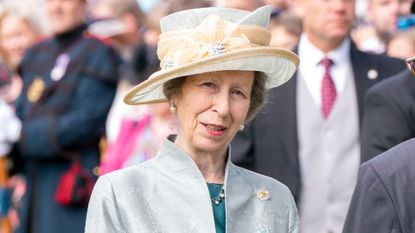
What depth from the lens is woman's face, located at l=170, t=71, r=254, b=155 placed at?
5.15m

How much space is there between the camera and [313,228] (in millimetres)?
7535

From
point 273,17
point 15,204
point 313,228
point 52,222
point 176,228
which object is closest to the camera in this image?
point 176,228

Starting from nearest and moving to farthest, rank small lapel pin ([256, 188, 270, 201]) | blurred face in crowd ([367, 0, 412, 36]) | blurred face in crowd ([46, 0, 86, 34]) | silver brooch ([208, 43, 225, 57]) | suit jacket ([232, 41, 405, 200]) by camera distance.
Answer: silver brooch ([208, 43, 225, 57])
small lapel pin ([256, 188, 270, 201])
suit jacket ([232, 41, 405, 200])
blurred face in crowd ([46, 0, 86, 34])
blurred face in crowd ([367, 0, 412, 36])

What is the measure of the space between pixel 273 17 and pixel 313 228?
2.99 metres

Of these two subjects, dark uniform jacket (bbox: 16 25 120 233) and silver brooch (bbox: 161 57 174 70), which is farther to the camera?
dark uniform jacket (bbox: 16 25 120 233)

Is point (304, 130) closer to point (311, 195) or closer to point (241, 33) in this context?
point (311, 195)

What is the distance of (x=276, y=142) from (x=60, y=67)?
7.64 feet

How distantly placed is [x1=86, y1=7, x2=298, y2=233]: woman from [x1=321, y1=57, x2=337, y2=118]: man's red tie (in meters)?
2.51

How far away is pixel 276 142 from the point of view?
768cm

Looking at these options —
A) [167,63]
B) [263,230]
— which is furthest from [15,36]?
[263,230]

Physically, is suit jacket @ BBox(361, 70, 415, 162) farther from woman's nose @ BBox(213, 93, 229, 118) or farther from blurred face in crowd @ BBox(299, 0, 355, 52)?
woman's nose @ BBox(213, 93, 229, 118)

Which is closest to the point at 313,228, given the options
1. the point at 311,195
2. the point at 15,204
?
the point at 311,195

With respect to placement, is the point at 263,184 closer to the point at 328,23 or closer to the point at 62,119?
the point at 328,23

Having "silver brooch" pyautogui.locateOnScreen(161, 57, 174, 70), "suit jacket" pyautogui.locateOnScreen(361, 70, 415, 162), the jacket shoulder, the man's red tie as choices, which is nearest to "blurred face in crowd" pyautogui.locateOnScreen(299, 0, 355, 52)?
the man's red tie
